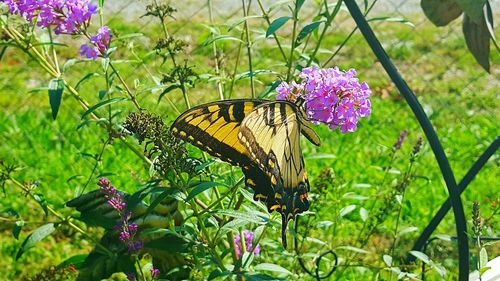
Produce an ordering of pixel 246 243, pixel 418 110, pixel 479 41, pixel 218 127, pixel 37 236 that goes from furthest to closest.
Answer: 1. pixel 246 243
2. pixel 37 236
3. pixel 479 41
4. pixel 218 127
5. pixel 418 110

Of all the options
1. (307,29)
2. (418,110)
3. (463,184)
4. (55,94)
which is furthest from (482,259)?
(55,94)

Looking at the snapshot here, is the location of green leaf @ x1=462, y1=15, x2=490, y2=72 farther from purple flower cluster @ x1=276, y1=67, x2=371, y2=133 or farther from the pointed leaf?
purple flower cluster @ x1=276, y1=67, x2=371, y2=133

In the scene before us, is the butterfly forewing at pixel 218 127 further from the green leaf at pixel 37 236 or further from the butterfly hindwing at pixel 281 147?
the green leaf at pixel 37 236

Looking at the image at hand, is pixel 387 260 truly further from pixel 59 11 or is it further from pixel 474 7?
pixel 59 11

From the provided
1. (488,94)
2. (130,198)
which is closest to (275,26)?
(130,198)

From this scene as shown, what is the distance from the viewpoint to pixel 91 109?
7.88 feet

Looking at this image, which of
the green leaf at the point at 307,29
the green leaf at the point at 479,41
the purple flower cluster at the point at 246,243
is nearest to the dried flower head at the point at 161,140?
the green leaf at the point at 307,29

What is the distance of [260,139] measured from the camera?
1.97m

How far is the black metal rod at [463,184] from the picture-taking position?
231cm

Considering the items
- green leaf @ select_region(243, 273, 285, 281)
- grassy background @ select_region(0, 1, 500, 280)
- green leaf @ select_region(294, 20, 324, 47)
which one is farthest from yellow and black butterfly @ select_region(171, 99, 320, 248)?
grassy background @ select_region(0, 1, 500, 280)

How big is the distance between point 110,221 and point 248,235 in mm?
415

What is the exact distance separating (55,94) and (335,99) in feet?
3.11

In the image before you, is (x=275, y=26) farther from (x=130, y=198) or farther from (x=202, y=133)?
(x=130, y=198)

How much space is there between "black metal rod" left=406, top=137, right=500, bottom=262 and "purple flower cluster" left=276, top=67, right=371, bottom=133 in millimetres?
378
